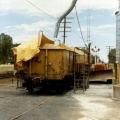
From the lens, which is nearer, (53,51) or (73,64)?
(53,51)

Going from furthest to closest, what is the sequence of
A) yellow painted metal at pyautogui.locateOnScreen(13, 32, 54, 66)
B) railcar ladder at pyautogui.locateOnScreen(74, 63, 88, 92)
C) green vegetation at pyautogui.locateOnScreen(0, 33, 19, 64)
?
green vegetation at pyautogui.locateOnScreen(0, 33, 19, 64) < railcar ladder at pyautogui.locateOnScreen(74, 63, 88, 92) < yellow painted metal at pyautogui.locateOnScreen(13, 32, 54, 66)

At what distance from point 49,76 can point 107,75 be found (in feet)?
39.3

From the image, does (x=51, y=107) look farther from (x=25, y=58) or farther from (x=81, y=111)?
(x=25, y=58)

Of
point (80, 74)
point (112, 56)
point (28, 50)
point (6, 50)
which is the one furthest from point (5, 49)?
point (28, 50)

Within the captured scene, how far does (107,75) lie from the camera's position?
30.6 meters

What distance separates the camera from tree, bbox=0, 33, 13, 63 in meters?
87.1

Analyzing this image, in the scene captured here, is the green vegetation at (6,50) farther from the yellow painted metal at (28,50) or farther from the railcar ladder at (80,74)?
the yellow painted metal at (28,50)

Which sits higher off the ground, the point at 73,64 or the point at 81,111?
the point at 73,64

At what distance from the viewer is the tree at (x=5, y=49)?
286 ft

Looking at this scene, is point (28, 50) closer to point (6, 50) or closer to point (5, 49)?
point (5, 49)

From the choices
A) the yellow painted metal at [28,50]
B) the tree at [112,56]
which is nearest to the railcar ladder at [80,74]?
the tree at [112,56]

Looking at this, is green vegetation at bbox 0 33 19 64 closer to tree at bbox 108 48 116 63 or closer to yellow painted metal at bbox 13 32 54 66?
tree at bbox 108 48 116 63

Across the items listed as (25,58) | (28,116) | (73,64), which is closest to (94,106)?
(28,116)

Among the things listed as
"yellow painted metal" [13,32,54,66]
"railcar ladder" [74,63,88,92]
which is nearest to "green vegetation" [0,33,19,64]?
"railcar ladder" [74,63,88,92]
